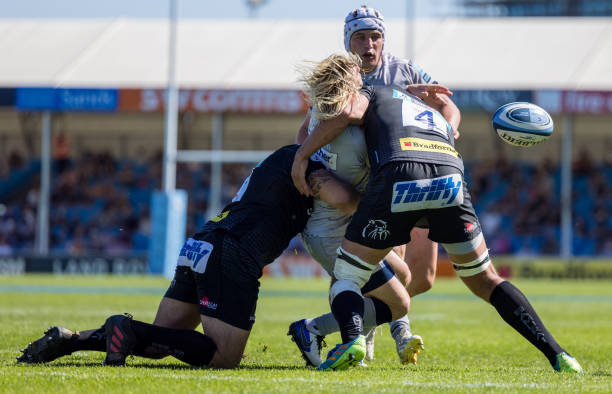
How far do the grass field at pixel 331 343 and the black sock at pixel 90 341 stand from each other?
12 cm

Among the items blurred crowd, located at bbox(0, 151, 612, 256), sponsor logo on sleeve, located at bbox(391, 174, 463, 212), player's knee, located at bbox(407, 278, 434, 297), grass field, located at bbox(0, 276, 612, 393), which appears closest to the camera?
grass field, located at bbox(0, 276, 612, 393)

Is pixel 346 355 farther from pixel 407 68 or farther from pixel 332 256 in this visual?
pixel 407 68

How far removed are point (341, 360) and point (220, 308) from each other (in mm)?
757

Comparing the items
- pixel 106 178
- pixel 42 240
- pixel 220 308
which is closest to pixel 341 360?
pixel 220 308

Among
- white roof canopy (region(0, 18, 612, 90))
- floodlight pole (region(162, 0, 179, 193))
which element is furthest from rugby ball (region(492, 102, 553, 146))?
white roof canopy (region(0, 18, 612, 90))

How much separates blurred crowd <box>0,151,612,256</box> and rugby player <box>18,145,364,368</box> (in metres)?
18.8

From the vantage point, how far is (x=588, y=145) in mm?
28703

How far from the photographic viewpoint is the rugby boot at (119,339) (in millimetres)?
5203

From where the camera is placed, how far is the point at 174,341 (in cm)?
526

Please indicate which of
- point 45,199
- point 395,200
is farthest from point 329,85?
point 45,199

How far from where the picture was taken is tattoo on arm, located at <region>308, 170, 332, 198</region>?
5465mm

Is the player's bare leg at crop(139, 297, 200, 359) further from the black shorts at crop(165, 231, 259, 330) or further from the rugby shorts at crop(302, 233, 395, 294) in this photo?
the rugby shorts at crop(302, 233, 395, 294)

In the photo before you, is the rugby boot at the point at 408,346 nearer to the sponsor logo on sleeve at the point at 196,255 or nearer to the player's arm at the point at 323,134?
the player's arm at the point at 323,134

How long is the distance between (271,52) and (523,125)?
72.1 ft
